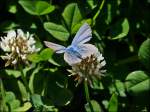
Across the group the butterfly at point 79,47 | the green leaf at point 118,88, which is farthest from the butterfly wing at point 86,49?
the green leaf at point 118,88

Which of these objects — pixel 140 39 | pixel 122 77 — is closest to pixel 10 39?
pixel 122 77

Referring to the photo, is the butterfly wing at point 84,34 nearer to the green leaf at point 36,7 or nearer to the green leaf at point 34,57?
the green leaf at point 34,57

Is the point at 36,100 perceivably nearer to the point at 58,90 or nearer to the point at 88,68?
A: the point at 58,90

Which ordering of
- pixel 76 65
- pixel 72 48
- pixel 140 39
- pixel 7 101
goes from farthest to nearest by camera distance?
pixel 140 39 < pixel 7 101 < pixel 76 65 < pixel 72 48

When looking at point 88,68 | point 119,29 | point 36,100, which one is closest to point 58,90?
point 36,100

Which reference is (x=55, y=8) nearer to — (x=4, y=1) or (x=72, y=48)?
(x=4, y=1)

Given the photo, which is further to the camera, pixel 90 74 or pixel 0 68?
pixel 0 68

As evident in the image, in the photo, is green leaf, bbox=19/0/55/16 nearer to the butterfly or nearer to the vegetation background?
the vegetation background
